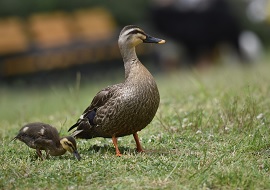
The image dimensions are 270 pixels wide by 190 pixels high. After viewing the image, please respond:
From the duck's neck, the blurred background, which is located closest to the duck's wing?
the duck's neck

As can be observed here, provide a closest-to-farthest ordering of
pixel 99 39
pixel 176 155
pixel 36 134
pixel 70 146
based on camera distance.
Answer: pixel 70 146 < pixel 176 155 < pixel 36 134 < pixel 99 39

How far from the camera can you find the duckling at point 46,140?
732 centimetres

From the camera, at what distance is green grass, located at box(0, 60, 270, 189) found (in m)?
6.44

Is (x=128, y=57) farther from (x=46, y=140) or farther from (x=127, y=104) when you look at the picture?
(x=46, y=140)

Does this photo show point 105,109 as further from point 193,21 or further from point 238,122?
point 193,21

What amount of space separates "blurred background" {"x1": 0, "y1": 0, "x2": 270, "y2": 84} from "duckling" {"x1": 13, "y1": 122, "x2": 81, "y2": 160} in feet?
36.4

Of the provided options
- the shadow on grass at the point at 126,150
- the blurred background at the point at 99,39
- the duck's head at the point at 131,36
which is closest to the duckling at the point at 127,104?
the duck's head at the point at 131,36

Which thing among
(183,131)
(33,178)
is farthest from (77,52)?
(33,178)

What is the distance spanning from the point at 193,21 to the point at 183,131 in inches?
476

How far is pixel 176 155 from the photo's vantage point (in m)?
7.38

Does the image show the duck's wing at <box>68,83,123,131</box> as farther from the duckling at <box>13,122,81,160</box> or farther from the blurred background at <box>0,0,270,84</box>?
the blurred background at <box>0,0,270,84</box>

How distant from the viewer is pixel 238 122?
27.6 ft

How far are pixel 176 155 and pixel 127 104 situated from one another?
2.26 feet

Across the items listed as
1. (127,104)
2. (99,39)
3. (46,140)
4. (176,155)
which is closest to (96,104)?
(127,104)
